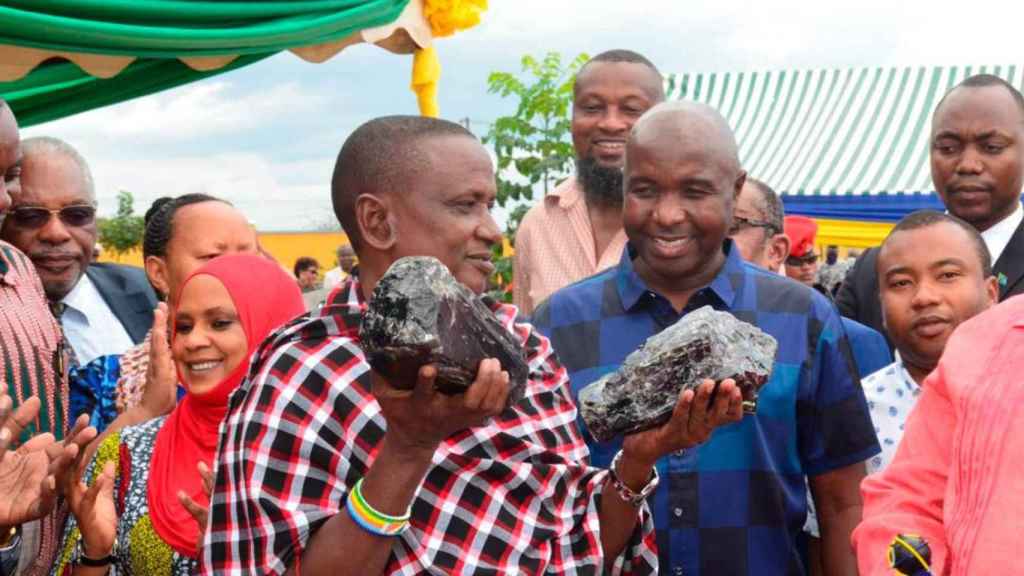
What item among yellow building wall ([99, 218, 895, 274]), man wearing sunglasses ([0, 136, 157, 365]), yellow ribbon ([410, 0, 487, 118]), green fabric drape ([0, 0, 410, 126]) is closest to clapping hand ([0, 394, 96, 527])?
man wearing sunglasses ([0, 136, 157, 365])

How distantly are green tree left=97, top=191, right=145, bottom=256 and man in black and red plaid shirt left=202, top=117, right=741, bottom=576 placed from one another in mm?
23493

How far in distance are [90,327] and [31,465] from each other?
1697mm

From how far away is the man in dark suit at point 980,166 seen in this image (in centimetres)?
421

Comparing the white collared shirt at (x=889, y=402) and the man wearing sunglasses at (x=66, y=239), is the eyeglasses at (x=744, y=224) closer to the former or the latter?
the white collared shirt at (x=889, y=402)

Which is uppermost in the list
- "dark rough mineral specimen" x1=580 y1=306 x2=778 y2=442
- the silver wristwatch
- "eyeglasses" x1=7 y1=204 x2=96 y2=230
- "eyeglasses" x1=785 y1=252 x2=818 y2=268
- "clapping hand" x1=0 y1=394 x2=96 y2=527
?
"dark rough mineral specimen" x1=580 y1=306 x2=778 y2=442

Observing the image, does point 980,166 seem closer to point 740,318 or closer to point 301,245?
point 740,318

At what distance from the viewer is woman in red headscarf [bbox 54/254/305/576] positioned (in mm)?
2824

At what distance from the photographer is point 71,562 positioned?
2928 mm

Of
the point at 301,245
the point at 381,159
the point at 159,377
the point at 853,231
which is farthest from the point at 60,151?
the point at 301,245

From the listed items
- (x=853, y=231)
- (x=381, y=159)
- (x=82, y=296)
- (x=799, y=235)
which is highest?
(x=381, y=159)

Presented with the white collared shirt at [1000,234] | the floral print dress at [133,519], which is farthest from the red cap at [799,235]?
the floral print dress at [133,519]

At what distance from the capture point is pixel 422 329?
5.90 ft

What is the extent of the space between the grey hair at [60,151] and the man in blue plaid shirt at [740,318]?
2014 mm

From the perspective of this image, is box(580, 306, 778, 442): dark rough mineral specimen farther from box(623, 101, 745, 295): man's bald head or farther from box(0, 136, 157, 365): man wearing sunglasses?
box(0, 136, 157, 365): man wearing sunglasses
